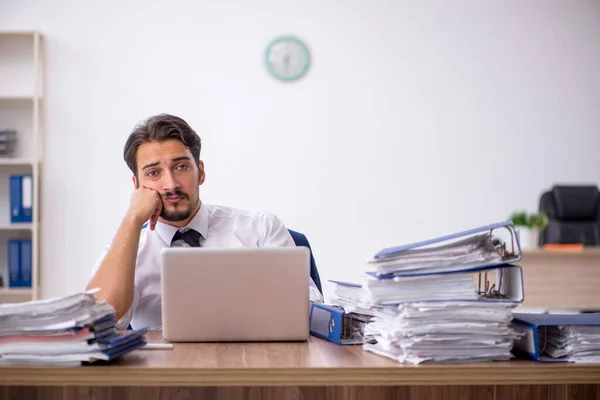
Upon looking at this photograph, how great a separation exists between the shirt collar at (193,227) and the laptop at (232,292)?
29.2 inches

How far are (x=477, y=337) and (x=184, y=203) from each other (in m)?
1.12

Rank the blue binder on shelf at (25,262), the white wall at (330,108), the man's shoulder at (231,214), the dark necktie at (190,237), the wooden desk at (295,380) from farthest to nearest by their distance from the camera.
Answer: the white wall at (330,108) < the blue binder on shelf at (25,262) < the man's shoulder at (231,214) < the dark necktie at (190,237) < the wooden desk at (295,380)

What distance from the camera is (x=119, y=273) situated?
1.81 m

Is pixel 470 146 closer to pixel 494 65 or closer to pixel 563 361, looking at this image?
pixel 494 65

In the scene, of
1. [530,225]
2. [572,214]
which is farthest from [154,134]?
[572,214]

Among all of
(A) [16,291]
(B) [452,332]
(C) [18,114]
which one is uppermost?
(C) [18,114]

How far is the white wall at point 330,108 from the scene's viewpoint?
5027mm

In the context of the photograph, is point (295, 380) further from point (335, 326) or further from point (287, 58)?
point (287, 58)

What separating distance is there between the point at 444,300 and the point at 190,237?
1130mm

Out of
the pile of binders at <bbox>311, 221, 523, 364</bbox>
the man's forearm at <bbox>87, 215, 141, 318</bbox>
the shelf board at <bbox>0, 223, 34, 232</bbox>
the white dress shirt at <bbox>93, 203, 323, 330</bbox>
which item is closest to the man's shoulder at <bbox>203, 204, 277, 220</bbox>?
the white dress shirt at <bbox>93, 203, 323, 330</bbox>

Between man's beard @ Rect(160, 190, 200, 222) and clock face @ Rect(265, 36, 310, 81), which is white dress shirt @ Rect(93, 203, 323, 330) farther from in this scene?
clock face @ Rect(265, 36, 310, 81)

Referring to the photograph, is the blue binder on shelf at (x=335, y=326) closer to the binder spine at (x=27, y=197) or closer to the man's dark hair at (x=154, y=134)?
the man's dark hair at (x=154, y=134)

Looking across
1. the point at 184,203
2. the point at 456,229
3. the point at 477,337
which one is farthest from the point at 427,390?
the point at 456,229

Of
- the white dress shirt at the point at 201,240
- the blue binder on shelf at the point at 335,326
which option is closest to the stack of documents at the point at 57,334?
the blue binder on shelf at the point at 335,326
